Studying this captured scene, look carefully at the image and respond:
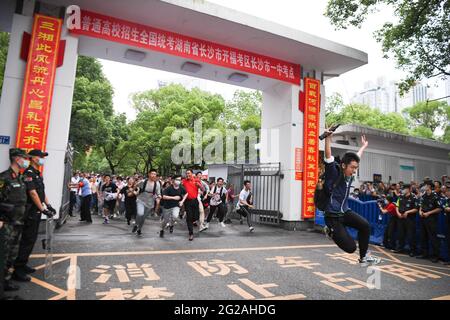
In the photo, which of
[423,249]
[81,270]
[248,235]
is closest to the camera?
[81,270]

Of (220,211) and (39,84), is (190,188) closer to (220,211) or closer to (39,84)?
(220,211)

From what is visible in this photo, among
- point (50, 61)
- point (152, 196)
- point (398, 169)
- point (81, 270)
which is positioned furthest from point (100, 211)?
point (398, 169)

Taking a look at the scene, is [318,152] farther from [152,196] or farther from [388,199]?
[152,196]

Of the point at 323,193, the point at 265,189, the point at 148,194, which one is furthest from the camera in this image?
the point at 265,189

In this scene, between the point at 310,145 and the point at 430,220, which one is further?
the point at 310,145

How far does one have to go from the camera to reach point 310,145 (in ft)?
38.8

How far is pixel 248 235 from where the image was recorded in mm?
9727

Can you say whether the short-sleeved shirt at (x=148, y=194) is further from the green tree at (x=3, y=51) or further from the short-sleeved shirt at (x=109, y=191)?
the green tree at (x=3, y=51)

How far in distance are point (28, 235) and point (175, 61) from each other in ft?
24.8

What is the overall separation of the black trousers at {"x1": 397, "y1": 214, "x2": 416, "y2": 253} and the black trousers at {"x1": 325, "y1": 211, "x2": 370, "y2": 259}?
4251 mm

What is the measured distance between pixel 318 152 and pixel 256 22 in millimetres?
5620

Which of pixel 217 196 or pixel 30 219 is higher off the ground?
pixel 217 196

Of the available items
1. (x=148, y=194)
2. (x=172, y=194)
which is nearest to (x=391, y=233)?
(x=172, y=194)
